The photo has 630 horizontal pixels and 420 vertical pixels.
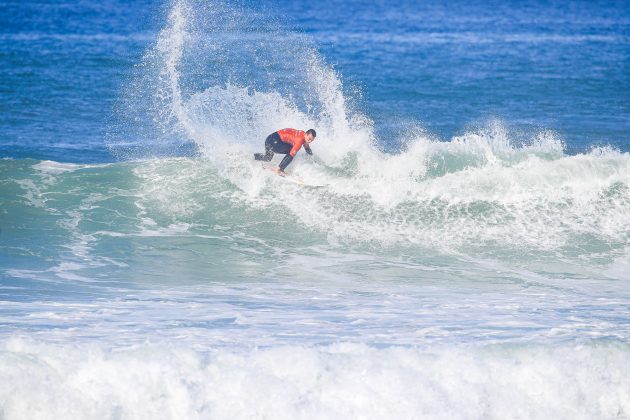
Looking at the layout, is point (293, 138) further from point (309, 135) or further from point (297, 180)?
point (297, 180)

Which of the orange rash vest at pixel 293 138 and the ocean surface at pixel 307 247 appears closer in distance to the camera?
the ocean surface at pixel 307 247

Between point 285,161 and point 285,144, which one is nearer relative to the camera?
point 285,161

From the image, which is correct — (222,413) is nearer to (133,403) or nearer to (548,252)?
(133,403)

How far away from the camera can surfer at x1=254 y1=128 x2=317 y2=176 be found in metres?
14.7

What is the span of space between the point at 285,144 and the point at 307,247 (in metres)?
2.39

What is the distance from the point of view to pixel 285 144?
49.1 ft

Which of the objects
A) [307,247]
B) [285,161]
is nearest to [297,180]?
[285,161]

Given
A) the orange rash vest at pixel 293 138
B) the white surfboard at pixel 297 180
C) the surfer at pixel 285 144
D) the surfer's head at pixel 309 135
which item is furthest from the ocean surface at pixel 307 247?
the surfer's head at pixel 309 135

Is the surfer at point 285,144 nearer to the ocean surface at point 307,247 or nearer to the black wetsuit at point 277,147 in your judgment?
the black wetsuit at point 277,147

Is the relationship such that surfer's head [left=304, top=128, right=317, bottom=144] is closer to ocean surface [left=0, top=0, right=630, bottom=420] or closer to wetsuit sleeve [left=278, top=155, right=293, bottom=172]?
wetsuit sleeve [left=278, top=155, right=293, bottom=172]

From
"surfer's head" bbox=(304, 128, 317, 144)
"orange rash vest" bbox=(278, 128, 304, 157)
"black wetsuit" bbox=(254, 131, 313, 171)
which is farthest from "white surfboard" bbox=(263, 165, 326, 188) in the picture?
"surfer's head" bbox=(304, 128, 317, 144)

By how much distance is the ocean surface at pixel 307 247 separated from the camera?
8.20m

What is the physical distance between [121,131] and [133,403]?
13593mm

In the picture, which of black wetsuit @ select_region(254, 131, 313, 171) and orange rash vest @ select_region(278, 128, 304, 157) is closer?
orange rash vest @ select_region(278, 128, 304, 157)
